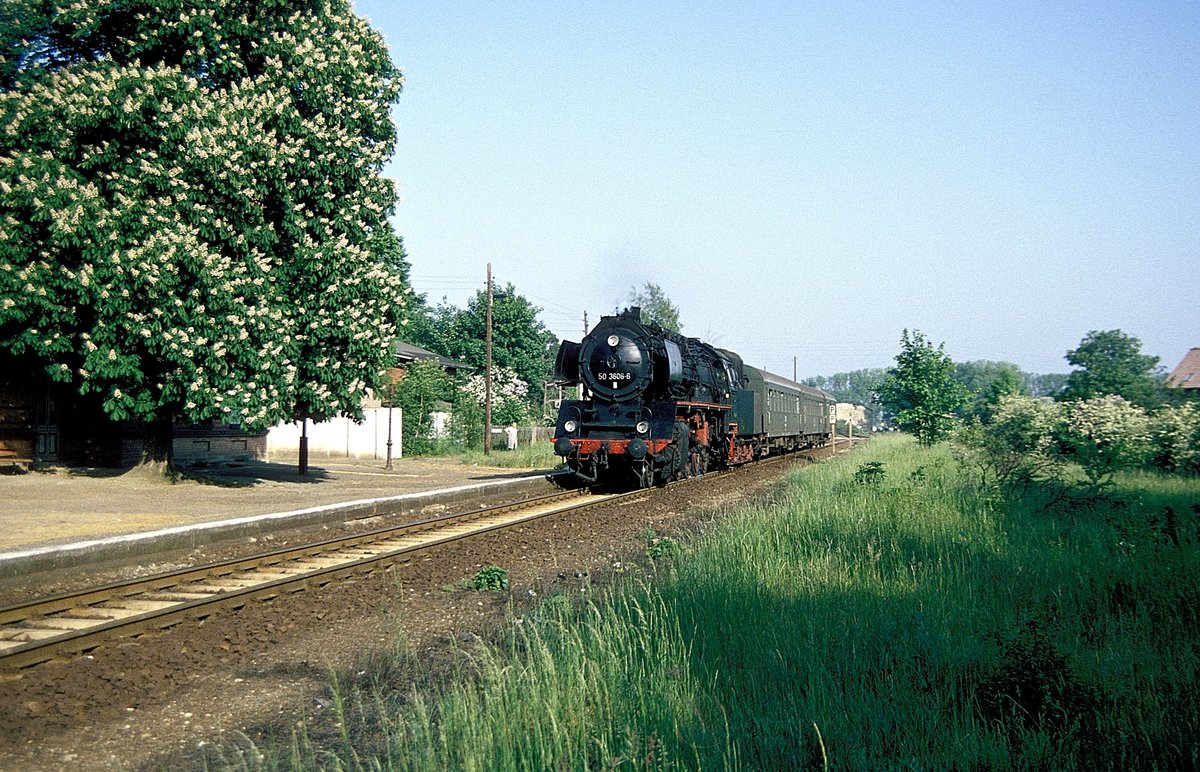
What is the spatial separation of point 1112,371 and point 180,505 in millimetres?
26202

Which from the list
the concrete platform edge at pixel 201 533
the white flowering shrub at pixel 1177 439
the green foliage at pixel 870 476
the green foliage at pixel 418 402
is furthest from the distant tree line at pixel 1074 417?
the green foliage at pixel 418 402

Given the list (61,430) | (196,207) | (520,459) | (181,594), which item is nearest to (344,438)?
(520,459)

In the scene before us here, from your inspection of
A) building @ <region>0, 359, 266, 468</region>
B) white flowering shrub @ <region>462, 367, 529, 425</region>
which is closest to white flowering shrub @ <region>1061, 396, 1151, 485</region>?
building @ <region>0, 359, 266, 468</region>

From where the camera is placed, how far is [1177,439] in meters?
16.3

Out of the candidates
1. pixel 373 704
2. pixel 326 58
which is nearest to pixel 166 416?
pixel 326 58

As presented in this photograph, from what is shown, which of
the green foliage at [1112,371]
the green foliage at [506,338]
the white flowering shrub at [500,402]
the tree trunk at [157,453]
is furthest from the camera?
the green foliage at [506,338]

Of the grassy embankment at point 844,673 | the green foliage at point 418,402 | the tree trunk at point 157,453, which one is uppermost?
the green foliage at point 418,402

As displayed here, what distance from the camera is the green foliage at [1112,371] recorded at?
2348 cm

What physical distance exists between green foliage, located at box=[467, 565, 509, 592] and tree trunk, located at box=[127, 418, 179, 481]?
11864 millimetres

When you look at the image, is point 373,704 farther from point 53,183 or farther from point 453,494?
point 53,183

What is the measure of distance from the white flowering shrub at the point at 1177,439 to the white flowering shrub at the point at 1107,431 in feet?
0.73

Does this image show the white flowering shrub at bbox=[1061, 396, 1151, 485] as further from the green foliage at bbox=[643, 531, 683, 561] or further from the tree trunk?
the tree trunk

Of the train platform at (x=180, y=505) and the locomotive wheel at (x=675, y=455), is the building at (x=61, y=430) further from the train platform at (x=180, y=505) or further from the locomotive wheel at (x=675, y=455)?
the locomotive wheel at (x=675, y=455)

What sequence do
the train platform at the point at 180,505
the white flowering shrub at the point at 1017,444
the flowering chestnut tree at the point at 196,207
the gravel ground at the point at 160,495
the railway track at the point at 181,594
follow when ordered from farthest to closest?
the flowering chestnut tree at the point at 196,207, the white flowering shrub at the point at 1017,444, the gravel ground at the point at 160,495, the train platform at the point at 180,505, the railway track at the point at 181,594
